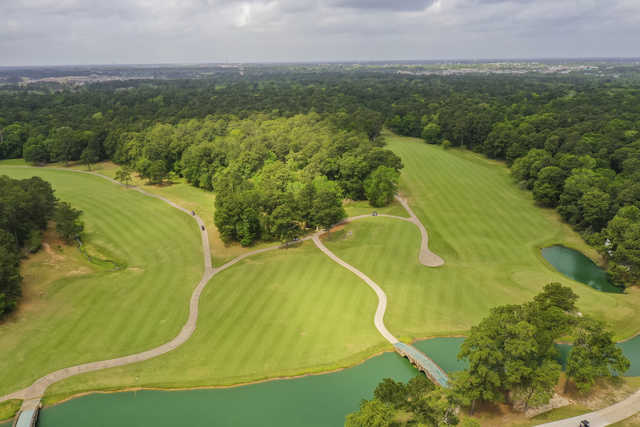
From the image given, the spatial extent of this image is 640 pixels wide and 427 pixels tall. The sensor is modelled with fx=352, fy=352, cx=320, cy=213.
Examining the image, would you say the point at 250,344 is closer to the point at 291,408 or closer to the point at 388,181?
the point at 291,408

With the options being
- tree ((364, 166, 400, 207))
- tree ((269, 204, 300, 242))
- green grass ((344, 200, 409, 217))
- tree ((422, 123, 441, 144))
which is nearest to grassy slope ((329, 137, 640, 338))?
green grass ((344, 200, 409, 217))

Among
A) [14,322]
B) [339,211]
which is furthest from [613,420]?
[14,322]

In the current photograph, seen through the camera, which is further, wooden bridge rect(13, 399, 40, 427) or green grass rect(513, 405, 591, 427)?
wooden bridge rect(13, 399, 40, 427)

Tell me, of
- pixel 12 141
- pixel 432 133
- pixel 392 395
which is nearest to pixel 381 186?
pixel 392 395

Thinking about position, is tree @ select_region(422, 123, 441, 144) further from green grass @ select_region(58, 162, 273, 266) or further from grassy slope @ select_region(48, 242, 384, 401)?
grassy slope @ select_region(48, 242, 384, 401)

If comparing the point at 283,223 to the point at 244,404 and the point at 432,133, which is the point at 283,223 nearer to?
the point at 244,404

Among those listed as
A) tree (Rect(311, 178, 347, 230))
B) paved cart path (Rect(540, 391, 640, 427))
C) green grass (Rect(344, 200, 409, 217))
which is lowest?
paved cart path (Rect(540, 391, 640, 427))
